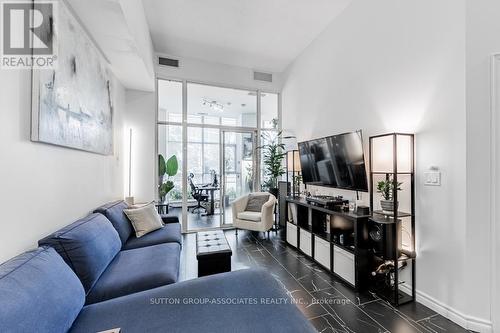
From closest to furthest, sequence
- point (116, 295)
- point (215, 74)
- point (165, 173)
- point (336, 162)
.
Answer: point (116, 295), point (336, 162), point (165, 173), point (215, 74)

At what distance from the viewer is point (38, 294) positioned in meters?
1.03

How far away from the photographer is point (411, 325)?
6.17ft

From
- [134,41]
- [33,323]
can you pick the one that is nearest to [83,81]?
[134,41]

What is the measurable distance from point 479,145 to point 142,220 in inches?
142

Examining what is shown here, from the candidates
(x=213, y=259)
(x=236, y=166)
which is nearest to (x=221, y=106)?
(x=236, y=166)

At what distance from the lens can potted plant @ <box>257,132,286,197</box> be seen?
482 cm

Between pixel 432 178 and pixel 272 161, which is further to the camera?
pixel 272 161

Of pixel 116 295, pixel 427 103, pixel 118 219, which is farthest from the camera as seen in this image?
pixel 118 219

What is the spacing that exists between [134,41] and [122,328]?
2.74 m

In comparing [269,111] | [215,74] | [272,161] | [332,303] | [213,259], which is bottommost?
[332,303]

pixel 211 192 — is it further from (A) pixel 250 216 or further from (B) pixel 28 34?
(B) pixel 28 34

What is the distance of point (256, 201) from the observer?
460 centimetres

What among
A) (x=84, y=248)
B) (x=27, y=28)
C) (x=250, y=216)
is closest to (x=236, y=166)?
(x=250, y=216)

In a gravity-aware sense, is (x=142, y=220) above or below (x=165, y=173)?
below
